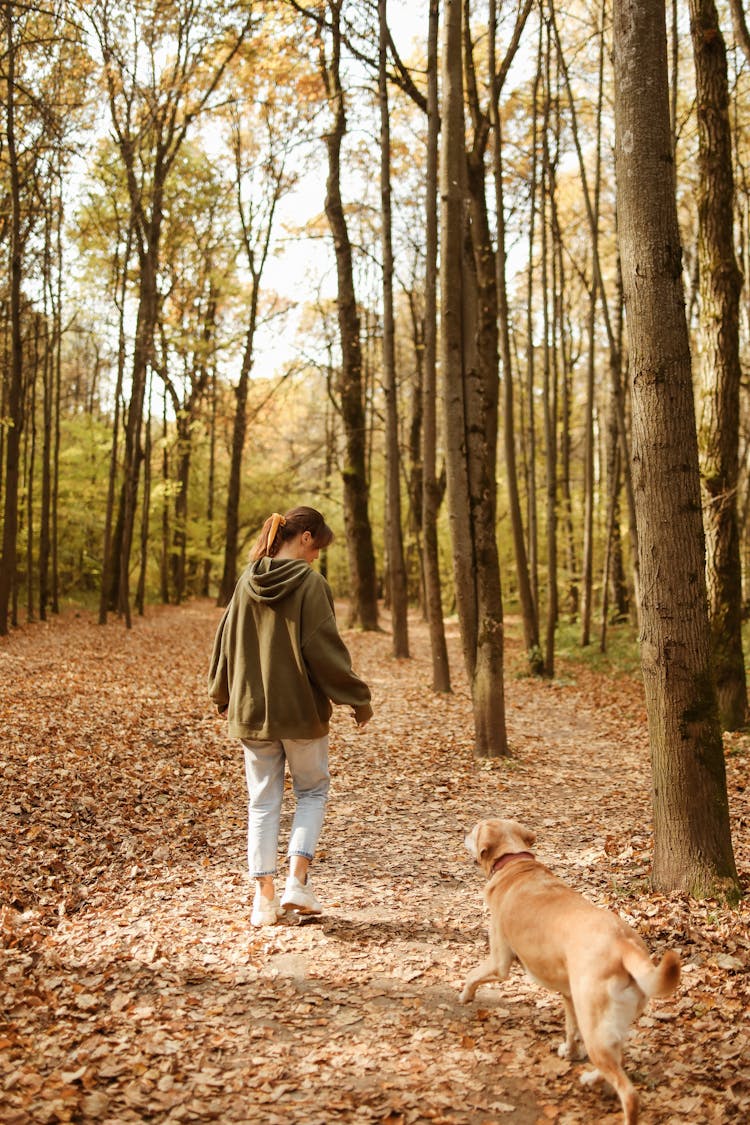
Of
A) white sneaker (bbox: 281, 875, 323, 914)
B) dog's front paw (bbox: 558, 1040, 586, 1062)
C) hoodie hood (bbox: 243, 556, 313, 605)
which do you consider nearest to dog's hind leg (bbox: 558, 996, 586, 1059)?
dog's front paw (bbox: 558, 1040, 586, 1062)

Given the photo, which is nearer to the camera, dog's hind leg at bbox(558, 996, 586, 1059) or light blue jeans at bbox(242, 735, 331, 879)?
dog's hind leg at bbox(558, 996, 586, 1059)

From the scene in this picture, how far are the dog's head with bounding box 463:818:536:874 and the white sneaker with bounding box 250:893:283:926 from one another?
1.38m

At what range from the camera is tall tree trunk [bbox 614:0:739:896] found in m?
4.47

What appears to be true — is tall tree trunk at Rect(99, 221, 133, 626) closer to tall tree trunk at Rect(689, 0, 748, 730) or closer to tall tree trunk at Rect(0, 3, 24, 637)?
tall tree trunk at Rect(0, 3, 24, 637)

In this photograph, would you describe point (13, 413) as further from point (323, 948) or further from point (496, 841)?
point (496, 841)

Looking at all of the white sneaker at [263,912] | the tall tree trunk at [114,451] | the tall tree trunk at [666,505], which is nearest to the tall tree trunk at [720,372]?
the tall tree trunk at [666,505]

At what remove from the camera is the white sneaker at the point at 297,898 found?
4.52 meters

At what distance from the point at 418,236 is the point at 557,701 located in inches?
659

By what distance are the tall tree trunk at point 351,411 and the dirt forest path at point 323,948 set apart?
11.6 metres

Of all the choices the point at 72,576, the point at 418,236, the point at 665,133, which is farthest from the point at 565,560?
the point at 665,133

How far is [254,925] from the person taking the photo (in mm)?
4578

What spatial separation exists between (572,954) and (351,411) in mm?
17540

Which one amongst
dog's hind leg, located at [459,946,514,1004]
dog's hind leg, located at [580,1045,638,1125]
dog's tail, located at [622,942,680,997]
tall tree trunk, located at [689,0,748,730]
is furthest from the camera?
tall tree trunk, located at [689,0,748,730]

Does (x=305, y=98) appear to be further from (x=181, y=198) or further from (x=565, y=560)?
(x=565, y=560)
